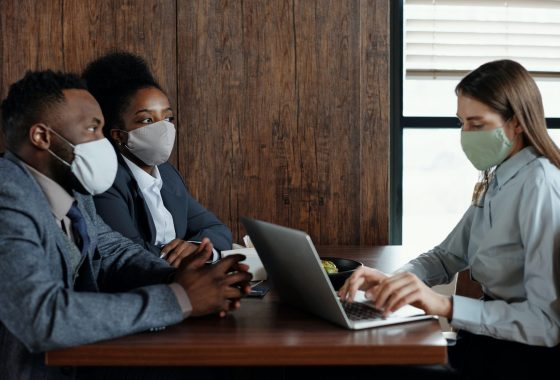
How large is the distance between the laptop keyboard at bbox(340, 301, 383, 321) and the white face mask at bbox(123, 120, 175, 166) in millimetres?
1099

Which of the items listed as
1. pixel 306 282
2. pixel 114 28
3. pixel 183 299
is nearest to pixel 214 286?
pixel 183 299

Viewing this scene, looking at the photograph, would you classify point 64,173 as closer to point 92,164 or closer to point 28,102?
point 92,164

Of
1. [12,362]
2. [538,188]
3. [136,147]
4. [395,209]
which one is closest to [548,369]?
[538,188]

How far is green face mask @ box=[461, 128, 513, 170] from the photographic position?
5.64 ft

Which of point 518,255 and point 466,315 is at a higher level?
point 518,255

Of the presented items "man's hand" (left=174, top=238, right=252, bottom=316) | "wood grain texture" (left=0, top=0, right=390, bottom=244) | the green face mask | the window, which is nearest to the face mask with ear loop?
"man's hand" (left=174, top=238, right=252, bottom=316)

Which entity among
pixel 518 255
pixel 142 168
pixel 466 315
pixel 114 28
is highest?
pixel 114 28

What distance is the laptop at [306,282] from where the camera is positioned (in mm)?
1290

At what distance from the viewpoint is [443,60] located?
10.4 feet

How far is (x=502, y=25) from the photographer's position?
3.17 m

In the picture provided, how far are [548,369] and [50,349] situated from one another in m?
1.06

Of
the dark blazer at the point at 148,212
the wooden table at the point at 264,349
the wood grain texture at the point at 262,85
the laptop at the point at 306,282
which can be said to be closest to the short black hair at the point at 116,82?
the dark blazer at the point at 148,212

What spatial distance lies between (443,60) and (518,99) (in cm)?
154

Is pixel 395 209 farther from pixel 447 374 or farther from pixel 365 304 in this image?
pixel 365 304
